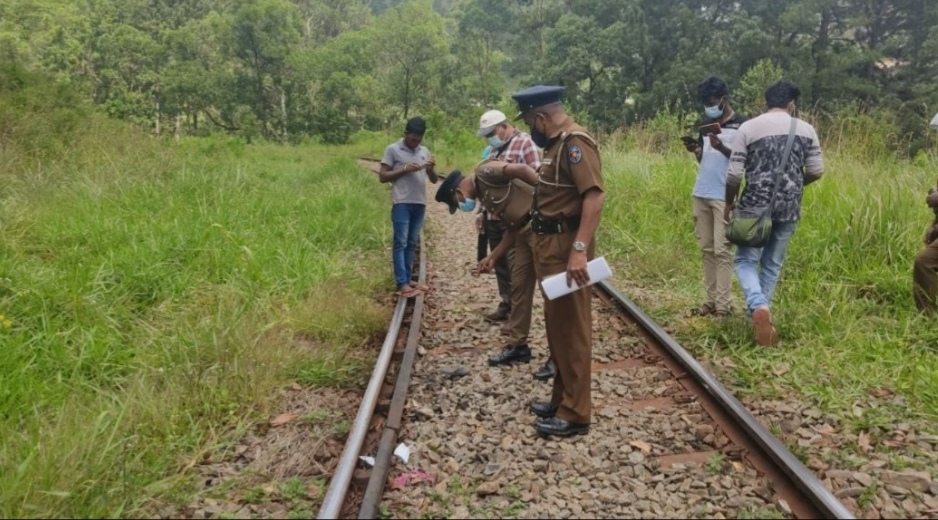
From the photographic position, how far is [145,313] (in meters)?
5.55

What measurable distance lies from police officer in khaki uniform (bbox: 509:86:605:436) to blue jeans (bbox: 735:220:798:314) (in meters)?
1.88

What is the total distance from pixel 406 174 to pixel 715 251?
2.95 m

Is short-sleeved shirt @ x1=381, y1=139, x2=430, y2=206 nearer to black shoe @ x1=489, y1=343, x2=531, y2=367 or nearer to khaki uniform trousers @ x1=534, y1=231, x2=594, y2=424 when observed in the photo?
black shoe @ x1=489, y1=343, x2=531, y2=367

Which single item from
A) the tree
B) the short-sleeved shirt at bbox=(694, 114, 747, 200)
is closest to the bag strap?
the short-sleeved shirt at bbox=(694, 114, 747, 200)

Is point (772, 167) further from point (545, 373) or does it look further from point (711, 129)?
point (545, 373)

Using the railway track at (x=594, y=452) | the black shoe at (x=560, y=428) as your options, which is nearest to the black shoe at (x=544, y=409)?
the railway track at (x=594, y=452)

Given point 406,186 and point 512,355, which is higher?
point 406,186

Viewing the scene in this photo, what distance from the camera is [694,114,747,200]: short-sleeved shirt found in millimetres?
5312

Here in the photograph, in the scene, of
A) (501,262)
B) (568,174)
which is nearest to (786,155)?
(568,174)

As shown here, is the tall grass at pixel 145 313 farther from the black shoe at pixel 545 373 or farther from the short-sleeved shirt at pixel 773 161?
the short-sleeved shirt at pixel 773 161

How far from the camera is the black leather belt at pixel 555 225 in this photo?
12.0ft

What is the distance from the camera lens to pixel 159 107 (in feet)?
134

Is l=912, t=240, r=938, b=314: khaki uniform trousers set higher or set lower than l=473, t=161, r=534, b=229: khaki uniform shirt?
lower

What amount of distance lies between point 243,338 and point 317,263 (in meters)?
2.47
